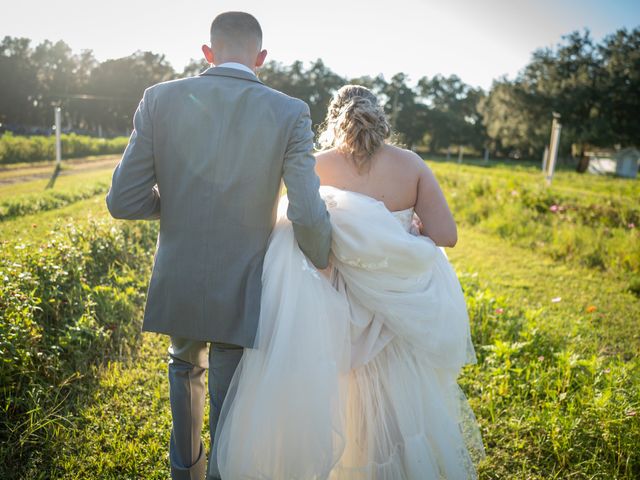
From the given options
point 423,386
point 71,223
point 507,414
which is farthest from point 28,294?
point 507,414

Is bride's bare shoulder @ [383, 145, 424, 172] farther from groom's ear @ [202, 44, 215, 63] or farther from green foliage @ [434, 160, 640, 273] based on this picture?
green foliage @ [434, 160, 640, 273]

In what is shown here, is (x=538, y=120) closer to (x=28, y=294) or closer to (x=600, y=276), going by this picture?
(x=600, y=276)

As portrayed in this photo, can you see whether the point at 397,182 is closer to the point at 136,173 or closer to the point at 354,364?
the point at 354,364

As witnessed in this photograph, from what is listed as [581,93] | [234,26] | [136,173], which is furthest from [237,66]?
[581,93]

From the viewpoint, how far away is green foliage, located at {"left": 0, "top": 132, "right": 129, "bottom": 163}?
5422mm

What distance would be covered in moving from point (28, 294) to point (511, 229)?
8.84 metres

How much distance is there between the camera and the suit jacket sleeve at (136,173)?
79.6 inches

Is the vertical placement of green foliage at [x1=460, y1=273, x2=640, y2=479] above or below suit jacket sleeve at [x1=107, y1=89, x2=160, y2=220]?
below

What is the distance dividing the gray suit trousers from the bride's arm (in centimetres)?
127

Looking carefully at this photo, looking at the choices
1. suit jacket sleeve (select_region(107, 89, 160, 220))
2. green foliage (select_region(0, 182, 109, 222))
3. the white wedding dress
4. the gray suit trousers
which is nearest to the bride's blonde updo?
the white wedding dress

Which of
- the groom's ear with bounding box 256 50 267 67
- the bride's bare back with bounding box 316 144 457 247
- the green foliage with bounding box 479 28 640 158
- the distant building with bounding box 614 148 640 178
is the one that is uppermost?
the green foliage with bounding box 479 28 640 158

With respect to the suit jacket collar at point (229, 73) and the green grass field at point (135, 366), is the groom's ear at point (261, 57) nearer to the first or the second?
the suit jacket collar at point (229, 73)

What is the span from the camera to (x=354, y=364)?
238 centimetres

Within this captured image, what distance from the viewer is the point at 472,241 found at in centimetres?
955
